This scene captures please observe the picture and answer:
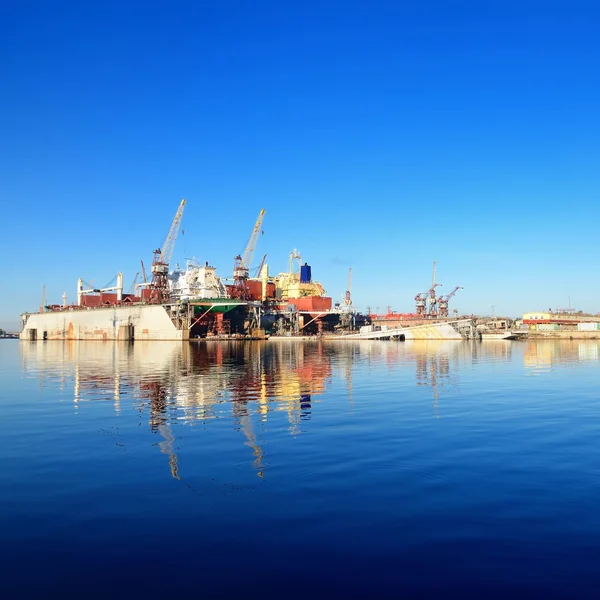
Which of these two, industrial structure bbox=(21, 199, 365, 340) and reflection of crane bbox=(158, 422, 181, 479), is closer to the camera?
reflection of crane bbox=(158, 422, 181, 479)

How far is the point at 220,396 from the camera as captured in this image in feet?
120

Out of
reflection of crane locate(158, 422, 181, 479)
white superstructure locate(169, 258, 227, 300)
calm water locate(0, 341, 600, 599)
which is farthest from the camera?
white superstructure locate(169, 258, 227, 300)

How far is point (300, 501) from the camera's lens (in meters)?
14.1

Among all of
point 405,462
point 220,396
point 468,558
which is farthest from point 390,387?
point 468,558

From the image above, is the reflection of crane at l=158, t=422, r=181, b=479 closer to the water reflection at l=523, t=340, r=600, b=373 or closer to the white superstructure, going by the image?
the water reflection at l=523, t=340, r=600, b=373

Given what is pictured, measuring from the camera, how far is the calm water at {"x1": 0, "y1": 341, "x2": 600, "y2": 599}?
978 cm

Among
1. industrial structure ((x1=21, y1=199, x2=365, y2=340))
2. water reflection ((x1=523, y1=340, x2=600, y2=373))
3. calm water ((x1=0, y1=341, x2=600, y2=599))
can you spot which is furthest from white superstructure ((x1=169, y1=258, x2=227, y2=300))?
calm water ((x1=0, y1=341, x2=600, y2=599))

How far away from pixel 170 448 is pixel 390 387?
25101mm

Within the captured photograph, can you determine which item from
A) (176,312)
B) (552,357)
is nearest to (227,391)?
(552,357)

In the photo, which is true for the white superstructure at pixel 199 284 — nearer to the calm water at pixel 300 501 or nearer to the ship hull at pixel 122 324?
the ship hull at pixel 122 324

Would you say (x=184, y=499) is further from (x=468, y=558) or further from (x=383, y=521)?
(x=468, y=558)

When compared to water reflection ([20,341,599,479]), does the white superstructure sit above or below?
above

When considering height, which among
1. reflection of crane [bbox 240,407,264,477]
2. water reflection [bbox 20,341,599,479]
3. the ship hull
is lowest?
water reflection [bbox 20,341,599,479]

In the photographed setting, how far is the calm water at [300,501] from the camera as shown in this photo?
9.78 metres
